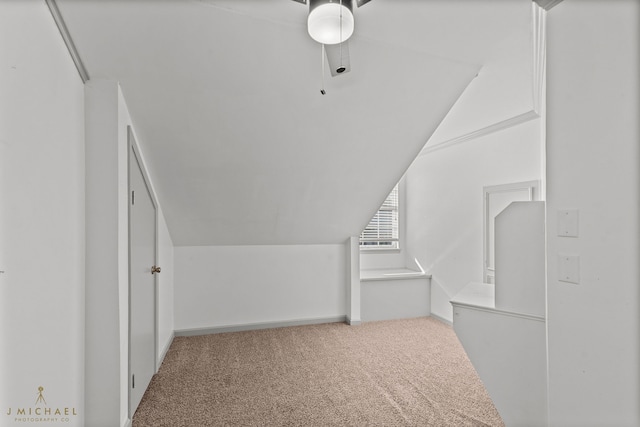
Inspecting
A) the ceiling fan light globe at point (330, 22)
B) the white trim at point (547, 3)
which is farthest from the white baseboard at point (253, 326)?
the white trim at point (547, 3)

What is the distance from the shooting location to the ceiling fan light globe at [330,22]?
1.24 m

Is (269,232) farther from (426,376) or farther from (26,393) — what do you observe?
(26,393)

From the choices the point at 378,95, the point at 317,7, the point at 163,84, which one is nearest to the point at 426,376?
the point at 378,95

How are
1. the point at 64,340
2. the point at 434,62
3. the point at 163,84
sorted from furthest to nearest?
the point at 434,62, the point at 163,84, the point at 64,340

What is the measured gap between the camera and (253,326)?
378cm

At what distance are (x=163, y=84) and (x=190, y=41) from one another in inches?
13.5

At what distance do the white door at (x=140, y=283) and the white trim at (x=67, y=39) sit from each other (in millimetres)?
405

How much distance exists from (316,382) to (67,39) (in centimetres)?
268

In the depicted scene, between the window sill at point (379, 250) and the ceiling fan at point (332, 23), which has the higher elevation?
the ceiling fan at point (332, 23)

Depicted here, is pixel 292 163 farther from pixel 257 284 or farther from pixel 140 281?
pixel 257 284

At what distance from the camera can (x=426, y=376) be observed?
2633 millimetres

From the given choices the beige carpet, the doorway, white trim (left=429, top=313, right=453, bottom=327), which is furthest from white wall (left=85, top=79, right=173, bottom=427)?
white trim (left=429, top=313, right=453, bottom=327)

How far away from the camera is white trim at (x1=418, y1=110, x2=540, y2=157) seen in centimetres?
300

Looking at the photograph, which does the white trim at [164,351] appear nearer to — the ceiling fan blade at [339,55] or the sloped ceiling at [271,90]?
the sloped ceiling at [271,90]
